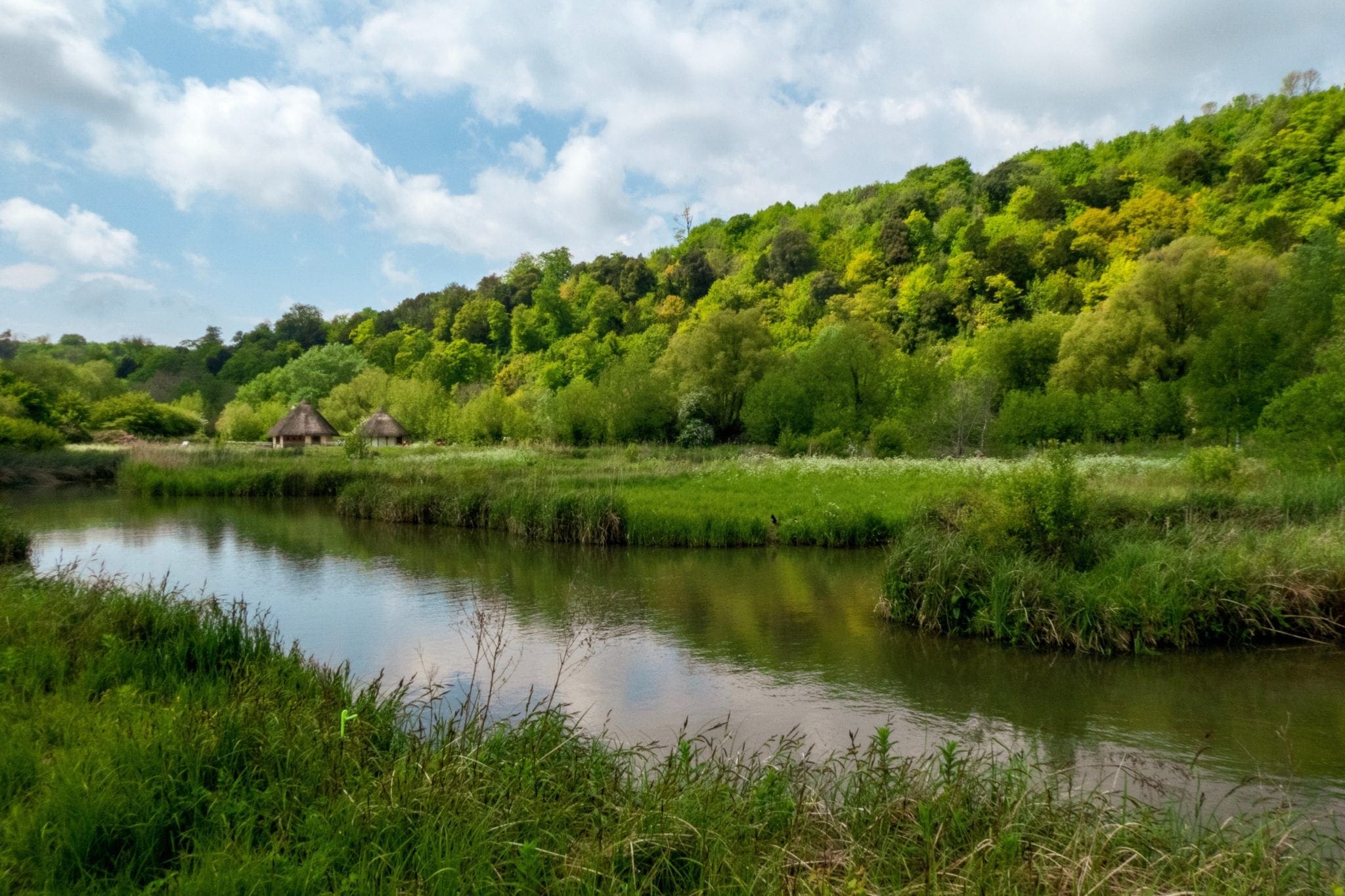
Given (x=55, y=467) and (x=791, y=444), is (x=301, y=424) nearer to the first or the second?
(x=55, y=467)

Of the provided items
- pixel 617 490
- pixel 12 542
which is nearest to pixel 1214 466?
pixel 617 490

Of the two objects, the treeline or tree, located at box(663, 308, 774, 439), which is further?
tree, located at box(663, 308, 774, 439)

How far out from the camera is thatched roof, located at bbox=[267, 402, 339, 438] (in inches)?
1997

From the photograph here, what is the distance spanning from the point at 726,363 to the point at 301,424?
96.4 feet

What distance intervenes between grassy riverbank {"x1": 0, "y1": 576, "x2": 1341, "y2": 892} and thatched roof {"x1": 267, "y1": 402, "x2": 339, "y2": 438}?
164 feet

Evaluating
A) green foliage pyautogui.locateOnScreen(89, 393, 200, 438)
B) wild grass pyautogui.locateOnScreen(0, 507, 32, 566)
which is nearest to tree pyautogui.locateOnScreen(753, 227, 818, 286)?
green foliage pyautogui.locateOnScreen(89, 393, 200, 438)

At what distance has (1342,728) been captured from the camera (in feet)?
23.6

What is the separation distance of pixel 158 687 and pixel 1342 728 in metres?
10.6

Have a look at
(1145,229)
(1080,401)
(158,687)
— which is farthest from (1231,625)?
(1145,229)

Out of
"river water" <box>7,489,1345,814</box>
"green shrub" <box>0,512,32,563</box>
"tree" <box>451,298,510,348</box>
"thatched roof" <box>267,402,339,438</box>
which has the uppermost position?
"tree" <box>451,298,510,348</box>

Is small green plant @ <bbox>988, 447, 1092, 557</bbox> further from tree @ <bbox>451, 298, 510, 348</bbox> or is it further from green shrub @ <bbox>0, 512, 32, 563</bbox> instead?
tree @ <bbox>451, 298, 510, 348</bbox>

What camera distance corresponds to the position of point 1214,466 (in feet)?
54.0

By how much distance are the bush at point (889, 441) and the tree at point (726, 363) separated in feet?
38.5

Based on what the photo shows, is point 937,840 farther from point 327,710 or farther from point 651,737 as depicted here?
point 327,710
